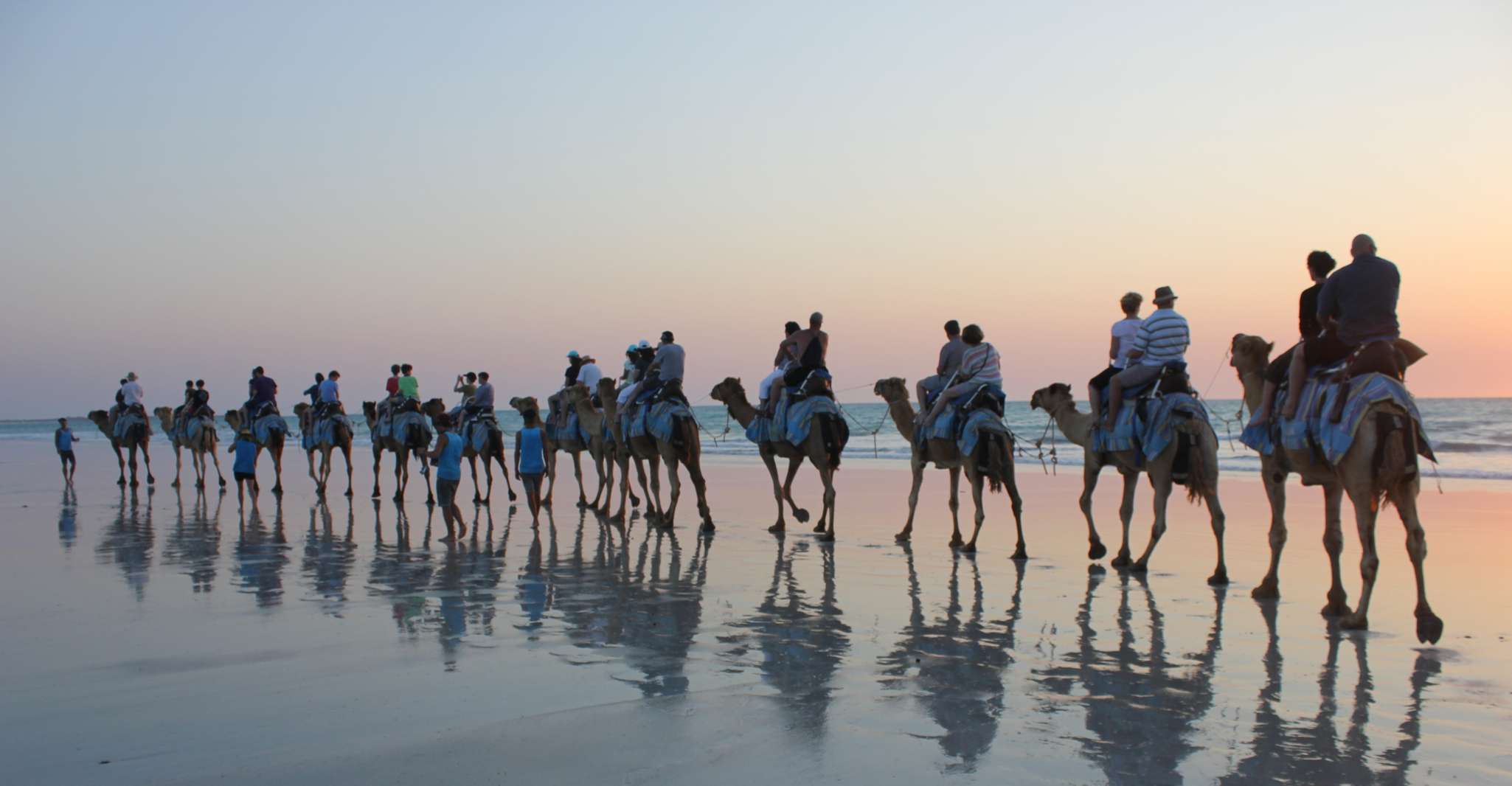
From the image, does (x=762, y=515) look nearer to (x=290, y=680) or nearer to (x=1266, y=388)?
(x=1266, y=388)

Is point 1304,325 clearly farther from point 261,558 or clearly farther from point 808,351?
point 261,558

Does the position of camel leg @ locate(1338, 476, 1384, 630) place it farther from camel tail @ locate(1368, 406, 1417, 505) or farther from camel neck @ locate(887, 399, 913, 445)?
camel neck @ locate(887, 399, 913, 445)

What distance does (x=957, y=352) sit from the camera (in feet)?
45.7

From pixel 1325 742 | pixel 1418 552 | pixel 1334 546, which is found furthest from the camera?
pixel 1334 546

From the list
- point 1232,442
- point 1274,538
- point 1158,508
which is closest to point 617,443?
point 1158,508

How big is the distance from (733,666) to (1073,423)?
7.18 metres

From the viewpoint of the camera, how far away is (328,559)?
12.7 m

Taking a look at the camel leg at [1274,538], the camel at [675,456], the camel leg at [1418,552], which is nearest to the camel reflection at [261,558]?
the camel at [675,456]

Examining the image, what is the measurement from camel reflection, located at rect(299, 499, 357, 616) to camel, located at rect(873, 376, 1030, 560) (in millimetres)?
6258

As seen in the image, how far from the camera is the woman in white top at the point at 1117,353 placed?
12016mm

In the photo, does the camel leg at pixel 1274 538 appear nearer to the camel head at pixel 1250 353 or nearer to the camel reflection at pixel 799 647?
the camel head at pixel 1250 353

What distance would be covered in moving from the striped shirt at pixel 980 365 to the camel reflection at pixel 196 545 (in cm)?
789

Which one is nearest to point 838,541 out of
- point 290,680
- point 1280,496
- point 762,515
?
point 762,515

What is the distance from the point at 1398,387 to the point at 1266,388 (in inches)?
57.4
